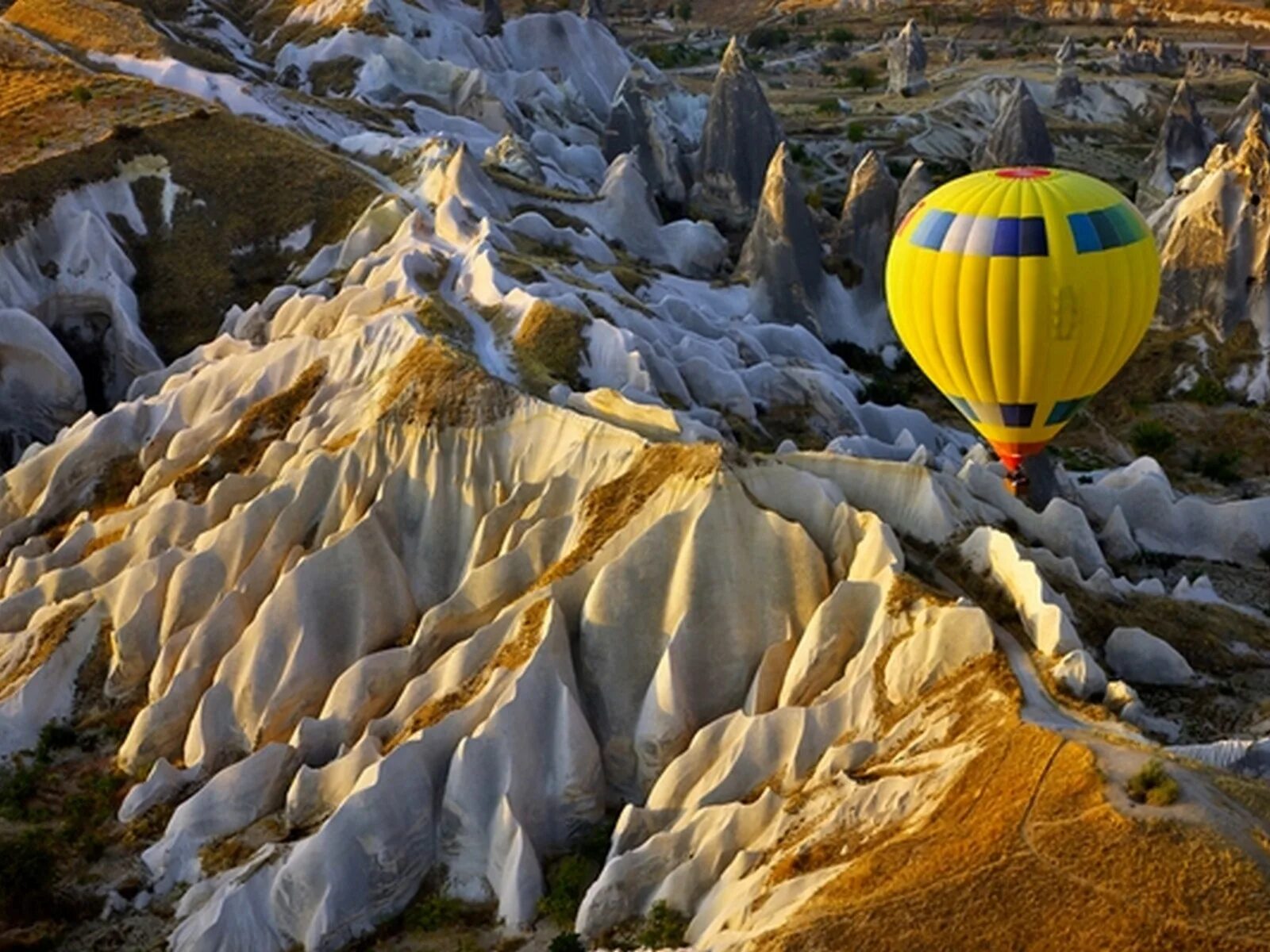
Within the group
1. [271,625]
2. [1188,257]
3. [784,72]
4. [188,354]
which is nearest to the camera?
[271,625]

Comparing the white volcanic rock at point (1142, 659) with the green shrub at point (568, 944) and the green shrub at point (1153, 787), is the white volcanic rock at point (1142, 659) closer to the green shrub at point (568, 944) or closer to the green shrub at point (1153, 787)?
the green shrub at point (1153, 787)

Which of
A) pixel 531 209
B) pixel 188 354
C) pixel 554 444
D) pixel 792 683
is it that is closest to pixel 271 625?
pixel 554 444

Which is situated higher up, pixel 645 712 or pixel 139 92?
pixel 139 92

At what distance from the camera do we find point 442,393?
3014 cm

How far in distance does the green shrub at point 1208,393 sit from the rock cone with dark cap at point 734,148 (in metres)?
21.4

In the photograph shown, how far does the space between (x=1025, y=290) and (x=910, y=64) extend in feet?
230

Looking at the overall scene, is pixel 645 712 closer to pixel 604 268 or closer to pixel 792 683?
pixel 792 683

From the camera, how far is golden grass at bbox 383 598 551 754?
2453 centimetres

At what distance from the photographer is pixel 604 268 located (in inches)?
1737

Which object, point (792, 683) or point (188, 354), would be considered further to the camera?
point (188, 354)

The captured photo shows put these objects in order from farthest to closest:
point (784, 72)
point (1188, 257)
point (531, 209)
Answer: point (784, 72) → point (1188, 257) → point (531, 209)

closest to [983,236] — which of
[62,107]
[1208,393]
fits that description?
[1208,393]

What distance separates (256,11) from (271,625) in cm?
6299

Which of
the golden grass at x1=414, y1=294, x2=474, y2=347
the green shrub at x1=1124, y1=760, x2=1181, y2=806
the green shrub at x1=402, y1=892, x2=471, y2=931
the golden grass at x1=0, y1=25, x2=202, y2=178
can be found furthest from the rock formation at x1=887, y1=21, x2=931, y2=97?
the green shrub at x1=1124, y1=760, x2=1181, y2=806
